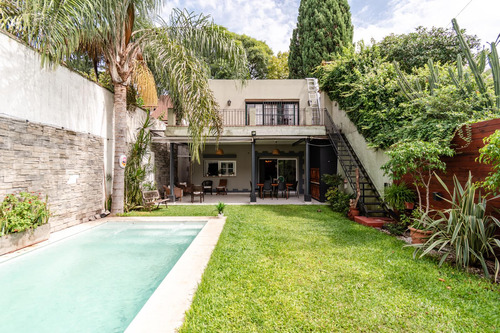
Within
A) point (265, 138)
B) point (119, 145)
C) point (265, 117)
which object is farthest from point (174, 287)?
point (265, 117)

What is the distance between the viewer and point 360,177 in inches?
314

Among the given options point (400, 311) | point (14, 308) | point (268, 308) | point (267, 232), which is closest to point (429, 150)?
point (400, 311)

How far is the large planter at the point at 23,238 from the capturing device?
3836 millimetres

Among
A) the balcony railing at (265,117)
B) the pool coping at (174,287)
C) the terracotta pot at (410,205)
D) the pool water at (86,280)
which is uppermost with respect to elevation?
the balcony railing at (265,117)

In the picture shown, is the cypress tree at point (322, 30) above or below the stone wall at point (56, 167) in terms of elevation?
above

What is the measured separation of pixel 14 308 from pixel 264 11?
1659 centimetres

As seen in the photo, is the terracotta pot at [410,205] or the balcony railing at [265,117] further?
the balcony railing at [265,117]

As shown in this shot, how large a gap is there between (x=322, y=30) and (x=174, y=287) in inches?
841

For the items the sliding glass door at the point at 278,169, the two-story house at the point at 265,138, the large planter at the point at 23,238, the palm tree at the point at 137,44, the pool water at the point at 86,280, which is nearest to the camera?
the pool water at the point at 86,280

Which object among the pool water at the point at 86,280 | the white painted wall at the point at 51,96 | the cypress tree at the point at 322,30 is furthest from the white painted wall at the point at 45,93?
the cypress tree at the point at 322,30

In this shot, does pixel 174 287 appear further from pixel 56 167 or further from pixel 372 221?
pixel 372 221

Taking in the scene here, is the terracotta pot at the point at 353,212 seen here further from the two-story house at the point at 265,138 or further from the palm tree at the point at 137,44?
the palm tree at the point at 137,44

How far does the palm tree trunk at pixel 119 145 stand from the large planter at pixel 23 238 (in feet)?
7.60

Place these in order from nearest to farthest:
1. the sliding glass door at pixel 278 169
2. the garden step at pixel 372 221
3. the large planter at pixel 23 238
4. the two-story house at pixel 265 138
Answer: the large planter at pixel 23 238, the garden step at pixel 372 221, the two-story house at pixel 265 138, the sliding glass door at pixel 278 169
